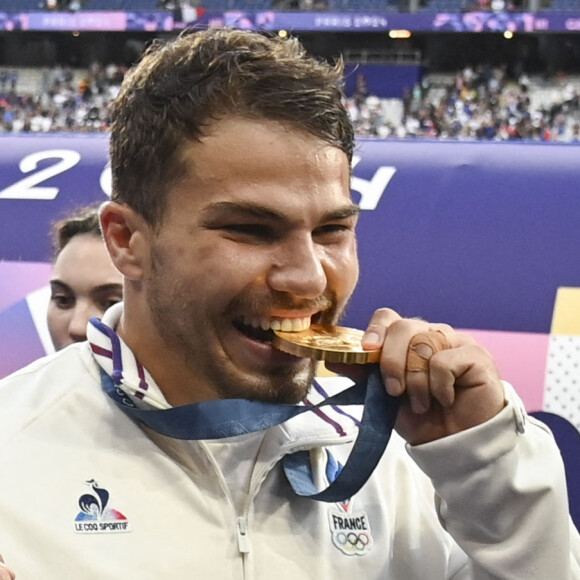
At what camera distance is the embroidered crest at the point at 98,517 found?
108cm

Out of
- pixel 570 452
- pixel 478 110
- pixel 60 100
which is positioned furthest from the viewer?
pixel 60 100

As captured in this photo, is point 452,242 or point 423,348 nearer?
point 423,348

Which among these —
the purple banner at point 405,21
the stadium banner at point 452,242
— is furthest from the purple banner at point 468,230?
the purple banner at point 405,21

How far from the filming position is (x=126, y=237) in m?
1.19

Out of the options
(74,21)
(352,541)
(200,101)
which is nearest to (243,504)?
(352,541)

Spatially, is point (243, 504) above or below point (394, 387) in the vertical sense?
below

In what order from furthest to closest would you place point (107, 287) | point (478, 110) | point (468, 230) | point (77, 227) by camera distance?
point (478, 110)
point (468, 230)
point (77, 227)
point (107, 287)

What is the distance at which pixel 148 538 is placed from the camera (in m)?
1.09

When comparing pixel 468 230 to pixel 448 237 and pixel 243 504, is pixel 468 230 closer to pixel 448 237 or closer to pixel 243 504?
pixel 448 237

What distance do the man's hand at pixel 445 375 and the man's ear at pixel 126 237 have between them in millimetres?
292

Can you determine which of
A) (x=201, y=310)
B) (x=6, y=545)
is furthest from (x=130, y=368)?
(x=6, y=545)

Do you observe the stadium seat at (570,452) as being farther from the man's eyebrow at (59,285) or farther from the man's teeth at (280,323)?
the man's teeth at (280,323)

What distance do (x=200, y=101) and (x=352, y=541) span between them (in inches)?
21.7

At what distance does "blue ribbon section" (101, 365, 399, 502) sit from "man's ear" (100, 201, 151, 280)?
0.18m
